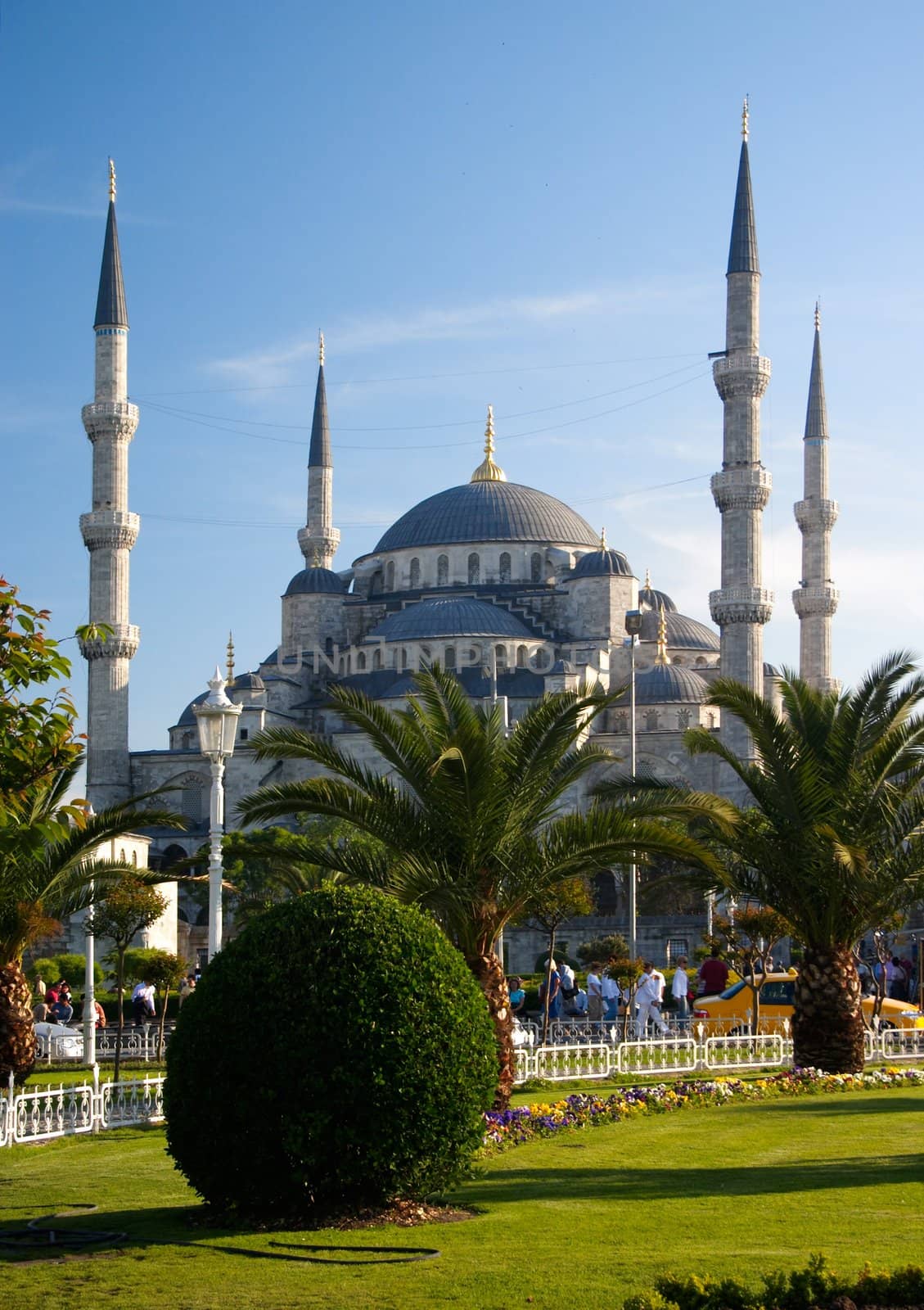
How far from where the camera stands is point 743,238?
145 ft

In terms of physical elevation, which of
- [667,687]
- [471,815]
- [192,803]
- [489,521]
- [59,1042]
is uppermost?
[489,521]

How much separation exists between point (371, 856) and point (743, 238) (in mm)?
34258

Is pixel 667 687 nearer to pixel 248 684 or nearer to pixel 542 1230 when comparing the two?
pixel 248 684

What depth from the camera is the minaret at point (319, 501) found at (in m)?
60.8

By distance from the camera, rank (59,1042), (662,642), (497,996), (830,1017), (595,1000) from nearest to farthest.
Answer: (497,996), (830,1017), (59,1042), (595,1000), (662,642)

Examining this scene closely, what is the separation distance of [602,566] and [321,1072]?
48.9 meters

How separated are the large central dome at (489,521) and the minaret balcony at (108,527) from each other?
17.0 m

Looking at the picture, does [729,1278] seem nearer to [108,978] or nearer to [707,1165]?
[707,1165]

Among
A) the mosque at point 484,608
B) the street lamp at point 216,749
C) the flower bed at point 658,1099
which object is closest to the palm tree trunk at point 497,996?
the flower bed at point 658,1099

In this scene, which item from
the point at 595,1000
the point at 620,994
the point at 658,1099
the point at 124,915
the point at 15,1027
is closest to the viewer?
the point at 658,1099

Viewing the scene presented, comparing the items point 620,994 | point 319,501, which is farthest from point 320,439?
point 620,994

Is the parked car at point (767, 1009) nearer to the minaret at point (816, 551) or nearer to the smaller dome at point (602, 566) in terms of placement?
the minaret at point (816, 551)

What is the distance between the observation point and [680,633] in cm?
5947

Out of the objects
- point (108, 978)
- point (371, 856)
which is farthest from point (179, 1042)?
point (108, 978)
